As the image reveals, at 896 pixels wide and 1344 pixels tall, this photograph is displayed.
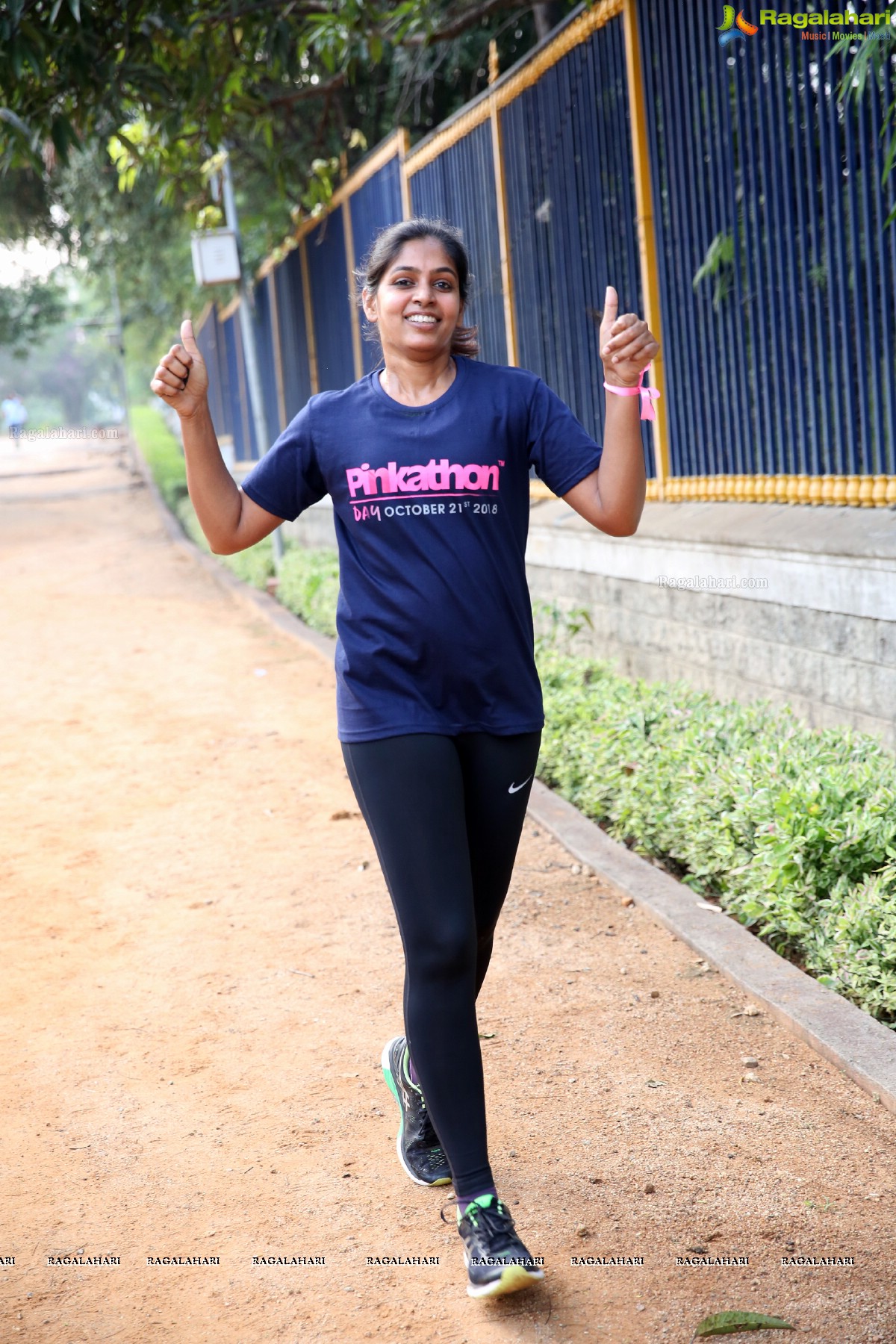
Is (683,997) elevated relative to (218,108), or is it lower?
lower

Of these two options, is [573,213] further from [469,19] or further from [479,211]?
[469,19]

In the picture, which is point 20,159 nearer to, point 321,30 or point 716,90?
point 321,30

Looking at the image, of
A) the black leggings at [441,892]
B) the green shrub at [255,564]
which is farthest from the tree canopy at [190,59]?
the green shrub at [255,564]

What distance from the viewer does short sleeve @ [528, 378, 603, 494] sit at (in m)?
2.65

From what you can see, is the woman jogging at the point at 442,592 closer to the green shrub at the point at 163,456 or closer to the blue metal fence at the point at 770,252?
the blue metal fence at the point at 770,252

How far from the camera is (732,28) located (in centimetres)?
541

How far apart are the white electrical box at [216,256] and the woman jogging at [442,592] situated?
10858 mm

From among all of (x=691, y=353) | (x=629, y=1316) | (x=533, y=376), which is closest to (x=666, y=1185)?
(x=629, y=1316)

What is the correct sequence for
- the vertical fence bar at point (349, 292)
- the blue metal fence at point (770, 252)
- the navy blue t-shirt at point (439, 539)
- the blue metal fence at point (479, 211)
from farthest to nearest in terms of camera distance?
the vertical fence bar at point (349, 292) → the blue metal fence at point (479, 211) → the blue metal fence at point (770, 252) → the navy blue t-shirt at point (439, 539)

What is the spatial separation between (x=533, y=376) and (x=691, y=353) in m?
Result: 3.73

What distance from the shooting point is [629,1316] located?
2447mm

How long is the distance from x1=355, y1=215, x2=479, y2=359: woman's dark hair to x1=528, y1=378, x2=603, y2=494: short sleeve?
22cm

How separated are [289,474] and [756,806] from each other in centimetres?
212

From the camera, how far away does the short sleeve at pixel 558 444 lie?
104 inches
